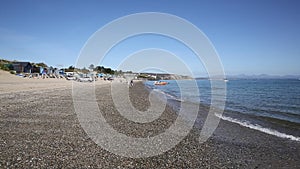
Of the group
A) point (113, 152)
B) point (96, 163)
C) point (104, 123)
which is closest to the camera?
point (96, 163)

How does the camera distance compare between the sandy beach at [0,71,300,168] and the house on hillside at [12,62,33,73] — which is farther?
the house on hillside at [12,62,33,73]

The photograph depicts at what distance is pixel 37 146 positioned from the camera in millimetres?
5996

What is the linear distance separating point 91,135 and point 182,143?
3368 millimetres

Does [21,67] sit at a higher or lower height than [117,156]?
higher

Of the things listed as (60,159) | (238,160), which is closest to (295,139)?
(238,160)

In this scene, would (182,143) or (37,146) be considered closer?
(37,146)

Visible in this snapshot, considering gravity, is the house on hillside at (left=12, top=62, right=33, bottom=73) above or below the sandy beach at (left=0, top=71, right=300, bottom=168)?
above

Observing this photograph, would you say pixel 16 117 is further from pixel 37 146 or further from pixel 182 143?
pixel 182 143

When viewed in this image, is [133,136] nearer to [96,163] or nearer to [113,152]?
[113,152]

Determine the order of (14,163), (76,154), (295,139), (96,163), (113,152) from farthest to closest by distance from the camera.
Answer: (295,139) < (113,152) < (76,154) < (96,163) < (14,163)

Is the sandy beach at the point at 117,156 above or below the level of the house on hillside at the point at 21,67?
below

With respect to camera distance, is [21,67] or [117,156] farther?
[21,67]

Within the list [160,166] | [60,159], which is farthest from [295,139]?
[60,159]

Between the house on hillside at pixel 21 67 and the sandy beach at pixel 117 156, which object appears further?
the house on hillside at pixel 21 67
